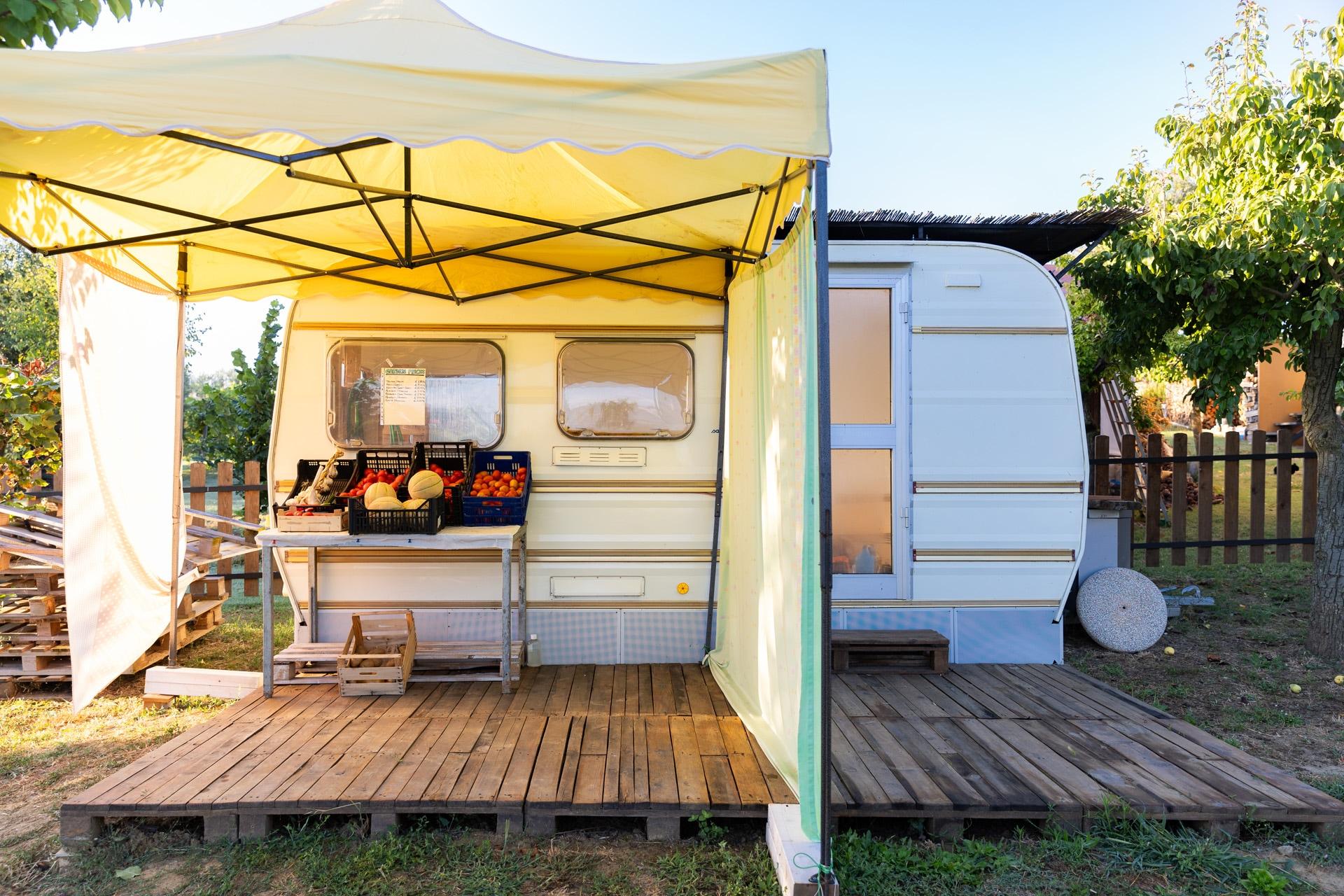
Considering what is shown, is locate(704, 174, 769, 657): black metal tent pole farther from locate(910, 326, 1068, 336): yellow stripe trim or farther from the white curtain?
the white curtain

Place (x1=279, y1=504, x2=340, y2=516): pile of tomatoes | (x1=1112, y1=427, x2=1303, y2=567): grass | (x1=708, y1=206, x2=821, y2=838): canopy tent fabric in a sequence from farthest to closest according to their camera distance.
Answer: (x1=1112, y1=427, x2=1303, y2=567): grass
(x1=279, y1=504, x2=340, y2=516): pile of tomatoes
(x1=708, y1=206, x2=821, y2=838): canopy tent fabric

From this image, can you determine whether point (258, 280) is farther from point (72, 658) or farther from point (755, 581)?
point (755, 581)

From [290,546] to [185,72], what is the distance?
94.8 inches

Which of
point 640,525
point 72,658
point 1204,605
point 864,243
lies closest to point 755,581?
point 640,525

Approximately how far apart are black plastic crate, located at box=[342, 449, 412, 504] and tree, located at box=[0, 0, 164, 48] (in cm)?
226

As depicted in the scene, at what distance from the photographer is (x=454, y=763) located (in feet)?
10.6

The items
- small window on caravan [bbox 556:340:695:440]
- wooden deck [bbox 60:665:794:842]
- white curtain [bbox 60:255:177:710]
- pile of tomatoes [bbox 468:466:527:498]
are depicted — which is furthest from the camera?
small window on caravan [bbox 556:340:695:440]

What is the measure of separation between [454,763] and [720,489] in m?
2.10

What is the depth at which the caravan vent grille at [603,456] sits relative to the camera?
4.69 meters

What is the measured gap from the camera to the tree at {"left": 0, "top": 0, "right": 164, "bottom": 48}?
2.96 meters

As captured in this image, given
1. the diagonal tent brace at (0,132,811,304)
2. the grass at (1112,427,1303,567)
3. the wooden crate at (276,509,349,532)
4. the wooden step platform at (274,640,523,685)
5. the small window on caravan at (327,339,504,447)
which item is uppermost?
the diagonal tent brace at (0,132,811,304)

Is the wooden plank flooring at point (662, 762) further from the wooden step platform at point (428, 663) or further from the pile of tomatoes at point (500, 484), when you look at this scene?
the pile of tomatoes at point (500, 484)

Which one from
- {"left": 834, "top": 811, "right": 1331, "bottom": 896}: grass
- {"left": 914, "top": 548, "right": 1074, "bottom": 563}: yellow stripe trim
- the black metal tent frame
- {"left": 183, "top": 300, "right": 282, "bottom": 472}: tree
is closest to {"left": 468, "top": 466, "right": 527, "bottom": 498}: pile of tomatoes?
the black metal tent frame

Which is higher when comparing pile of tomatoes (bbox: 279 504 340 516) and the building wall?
the building wall
